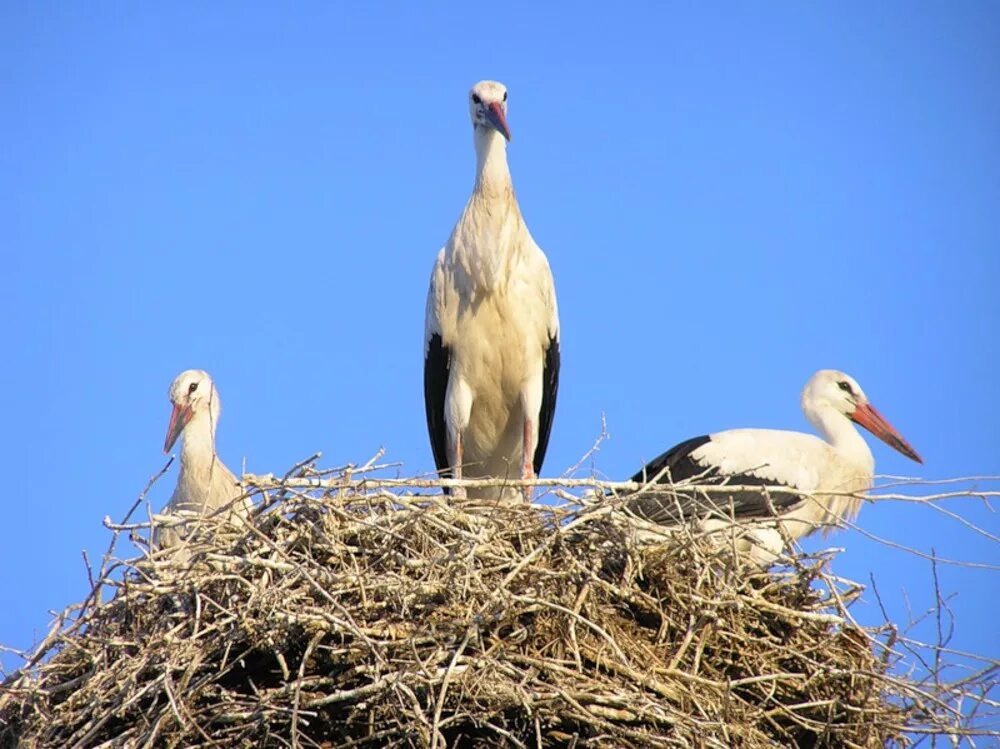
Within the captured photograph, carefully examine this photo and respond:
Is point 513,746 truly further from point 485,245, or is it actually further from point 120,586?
point 485,245

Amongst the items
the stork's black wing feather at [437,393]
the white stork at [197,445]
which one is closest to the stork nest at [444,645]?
the white stork at [197,445]

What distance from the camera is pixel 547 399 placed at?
747 cm

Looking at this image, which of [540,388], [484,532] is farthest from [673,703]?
[540,388]

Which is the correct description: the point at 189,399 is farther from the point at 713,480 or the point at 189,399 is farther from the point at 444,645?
the point at 444,645

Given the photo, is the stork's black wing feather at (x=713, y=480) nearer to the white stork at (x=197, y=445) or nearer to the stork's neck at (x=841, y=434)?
the stork's neck at (x=841, y=434)

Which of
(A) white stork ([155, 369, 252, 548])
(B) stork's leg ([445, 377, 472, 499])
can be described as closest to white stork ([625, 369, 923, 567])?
(B) stork's leg ([445, 377, 472, 499])

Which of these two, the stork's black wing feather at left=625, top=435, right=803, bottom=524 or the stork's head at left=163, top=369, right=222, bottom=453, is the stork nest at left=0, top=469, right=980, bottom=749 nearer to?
the stork's black wing feather at left=625, top=435, right=803, bottom=524

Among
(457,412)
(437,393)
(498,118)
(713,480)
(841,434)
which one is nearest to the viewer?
(713,480)

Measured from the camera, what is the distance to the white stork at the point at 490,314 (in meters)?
7.15

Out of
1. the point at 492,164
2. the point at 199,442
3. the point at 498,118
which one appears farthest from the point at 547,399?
the point at 199,442

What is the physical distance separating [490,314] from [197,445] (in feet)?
4.72

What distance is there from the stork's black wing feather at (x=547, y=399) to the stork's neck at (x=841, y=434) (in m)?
1.33

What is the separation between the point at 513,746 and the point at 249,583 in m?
0.90

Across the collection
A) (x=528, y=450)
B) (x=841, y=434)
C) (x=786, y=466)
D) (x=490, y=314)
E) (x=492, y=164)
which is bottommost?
(x=786, y=466)
